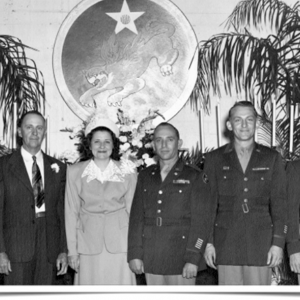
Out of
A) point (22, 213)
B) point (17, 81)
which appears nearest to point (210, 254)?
point (22, 213)

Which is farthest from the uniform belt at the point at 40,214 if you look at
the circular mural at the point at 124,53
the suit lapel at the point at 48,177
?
the circular mural at the point at 124,53

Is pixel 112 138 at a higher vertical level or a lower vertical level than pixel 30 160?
higher

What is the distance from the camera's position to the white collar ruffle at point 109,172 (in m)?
3.71

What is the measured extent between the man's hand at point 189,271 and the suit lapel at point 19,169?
104 centimetres

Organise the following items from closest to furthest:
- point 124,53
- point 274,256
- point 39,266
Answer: point 274,256 < point 39,266 < point 124,53

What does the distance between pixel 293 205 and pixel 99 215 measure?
113cm

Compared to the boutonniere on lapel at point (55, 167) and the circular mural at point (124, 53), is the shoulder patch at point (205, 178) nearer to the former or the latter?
the boutonniere on lapel at point (55, 167)

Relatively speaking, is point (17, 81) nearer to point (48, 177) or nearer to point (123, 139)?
point (123, 139)

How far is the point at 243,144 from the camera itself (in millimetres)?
3611

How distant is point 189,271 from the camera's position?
11.2 feet

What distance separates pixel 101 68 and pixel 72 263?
2.51 metres

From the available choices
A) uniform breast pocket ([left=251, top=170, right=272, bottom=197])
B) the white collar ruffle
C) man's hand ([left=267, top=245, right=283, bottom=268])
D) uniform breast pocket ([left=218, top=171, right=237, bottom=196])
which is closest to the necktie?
the white collar ruffle

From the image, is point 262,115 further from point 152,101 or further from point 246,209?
point 246,209
